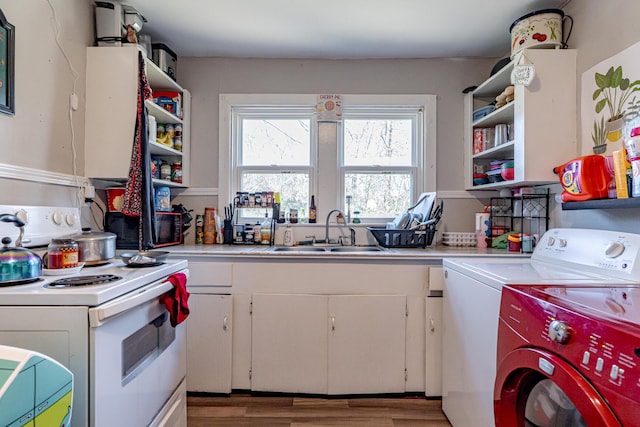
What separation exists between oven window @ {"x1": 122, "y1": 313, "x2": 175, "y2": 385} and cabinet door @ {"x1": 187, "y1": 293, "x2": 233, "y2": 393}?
1.62 feet

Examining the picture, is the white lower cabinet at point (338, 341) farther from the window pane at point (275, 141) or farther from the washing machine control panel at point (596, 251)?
the window pane at point (275, 141)

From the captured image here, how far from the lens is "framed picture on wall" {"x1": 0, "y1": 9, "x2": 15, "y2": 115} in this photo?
53.8 inches

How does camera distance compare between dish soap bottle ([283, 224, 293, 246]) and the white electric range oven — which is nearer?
the white electric range oven

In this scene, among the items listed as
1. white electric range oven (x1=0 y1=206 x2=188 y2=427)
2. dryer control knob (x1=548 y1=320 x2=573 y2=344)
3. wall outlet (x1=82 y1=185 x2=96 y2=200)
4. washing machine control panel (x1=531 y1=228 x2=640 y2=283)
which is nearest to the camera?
dryer control knob (x1=548 y1=320 x2=573 y2=344)

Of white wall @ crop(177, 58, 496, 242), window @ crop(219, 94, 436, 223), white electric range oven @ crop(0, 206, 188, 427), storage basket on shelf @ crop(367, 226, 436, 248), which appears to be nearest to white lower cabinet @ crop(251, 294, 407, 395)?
storage basket on shelf @ crop(367, 226, 436, 248)

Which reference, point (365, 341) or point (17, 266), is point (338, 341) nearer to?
point (365, 341)

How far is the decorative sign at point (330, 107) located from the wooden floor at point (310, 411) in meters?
1.94

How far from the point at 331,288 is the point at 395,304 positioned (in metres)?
0.38

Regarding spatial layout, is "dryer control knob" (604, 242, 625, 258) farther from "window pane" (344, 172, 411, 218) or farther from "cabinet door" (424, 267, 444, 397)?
"window pane" (344, 172, 411, 218)

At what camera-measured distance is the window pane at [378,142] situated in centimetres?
265

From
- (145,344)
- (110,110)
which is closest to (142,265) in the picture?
(145,344)

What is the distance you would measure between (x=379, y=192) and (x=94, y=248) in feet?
6.31

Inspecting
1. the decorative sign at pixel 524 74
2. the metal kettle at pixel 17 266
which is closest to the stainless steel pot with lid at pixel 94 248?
the metal kettle at pixel 17 266

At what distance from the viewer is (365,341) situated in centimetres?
193
